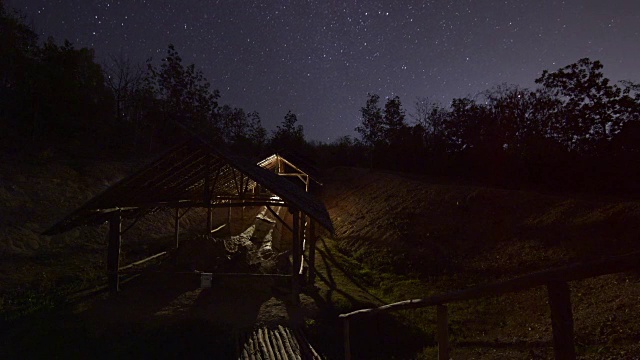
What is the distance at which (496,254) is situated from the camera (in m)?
13.6

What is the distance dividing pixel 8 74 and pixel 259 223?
2138 centimetres

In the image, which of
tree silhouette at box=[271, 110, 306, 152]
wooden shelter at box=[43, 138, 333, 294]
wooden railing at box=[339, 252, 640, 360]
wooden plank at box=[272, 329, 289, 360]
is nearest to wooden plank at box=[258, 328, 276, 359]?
wooden plank at box=[272, 329, 289, 360]

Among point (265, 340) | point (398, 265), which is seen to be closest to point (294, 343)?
point (265, 340)

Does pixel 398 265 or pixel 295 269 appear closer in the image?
pixel 295 269

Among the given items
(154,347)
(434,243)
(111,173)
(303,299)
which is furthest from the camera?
(111,173)

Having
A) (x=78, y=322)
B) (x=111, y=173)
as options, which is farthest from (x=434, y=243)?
(x=111, y=173)

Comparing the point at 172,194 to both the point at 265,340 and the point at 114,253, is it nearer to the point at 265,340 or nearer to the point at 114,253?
the point at 114,253

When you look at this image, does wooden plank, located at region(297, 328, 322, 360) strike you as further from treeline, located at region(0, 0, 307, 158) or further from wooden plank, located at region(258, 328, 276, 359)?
treeline, located at region(0, 0, 307, 158)

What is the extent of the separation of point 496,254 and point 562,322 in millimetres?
12744

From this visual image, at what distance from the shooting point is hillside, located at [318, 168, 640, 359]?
7176 mm

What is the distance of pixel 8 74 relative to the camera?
24562 mm

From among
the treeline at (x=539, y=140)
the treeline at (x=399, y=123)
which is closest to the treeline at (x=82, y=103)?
the treeline at (x=399, y=123)

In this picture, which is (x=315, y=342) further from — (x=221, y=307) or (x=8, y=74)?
(x=8, y=74)

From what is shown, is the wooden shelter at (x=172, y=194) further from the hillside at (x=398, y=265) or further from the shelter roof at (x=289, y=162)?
the shelter roof at (x=289, y=162)
